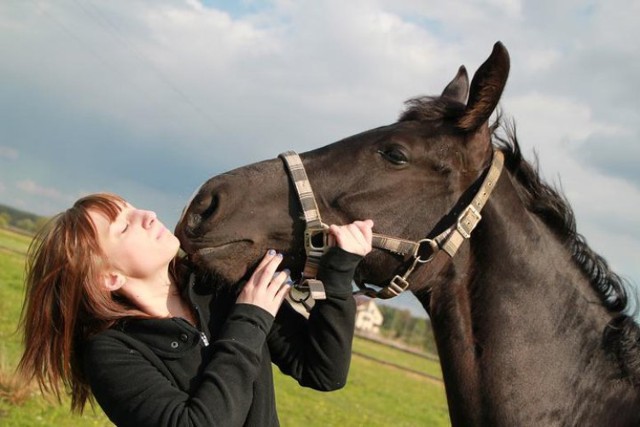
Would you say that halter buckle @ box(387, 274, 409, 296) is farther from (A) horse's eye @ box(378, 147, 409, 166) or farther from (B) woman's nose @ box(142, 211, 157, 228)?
(B) woman's nose @ box(142, 211, 157, 228)

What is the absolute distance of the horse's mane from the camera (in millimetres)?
3312

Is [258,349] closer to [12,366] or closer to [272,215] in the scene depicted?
[272,215]

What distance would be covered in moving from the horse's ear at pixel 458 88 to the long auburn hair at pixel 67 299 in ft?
7.67

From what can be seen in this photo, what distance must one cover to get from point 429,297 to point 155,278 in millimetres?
1429

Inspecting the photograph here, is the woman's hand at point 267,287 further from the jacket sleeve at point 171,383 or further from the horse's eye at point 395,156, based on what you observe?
the horse's eye at point 395,156

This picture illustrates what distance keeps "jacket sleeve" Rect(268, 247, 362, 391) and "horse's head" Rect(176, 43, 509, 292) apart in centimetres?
30

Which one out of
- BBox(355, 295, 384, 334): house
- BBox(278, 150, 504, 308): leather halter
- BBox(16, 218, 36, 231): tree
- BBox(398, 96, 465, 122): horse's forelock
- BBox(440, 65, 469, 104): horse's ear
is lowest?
BBox(16, 218, 36, 231): tree

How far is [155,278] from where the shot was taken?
301cm

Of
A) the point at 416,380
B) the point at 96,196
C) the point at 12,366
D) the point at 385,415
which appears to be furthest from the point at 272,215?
the point at 416,380

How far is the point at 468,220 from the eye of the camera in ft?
10.7

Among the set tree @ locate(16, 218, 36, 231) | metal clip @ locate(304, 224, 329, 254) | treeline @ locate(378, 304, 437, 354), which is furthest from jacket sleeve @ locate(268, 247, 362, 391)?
tree @ locate(16, 218, 36, 231)

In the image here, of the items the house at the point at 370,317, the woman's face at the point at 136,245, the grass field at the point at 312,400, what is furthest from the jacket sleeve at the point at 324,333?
the house at the point at 370,317

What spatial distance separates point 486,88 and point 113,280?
80.6 inches

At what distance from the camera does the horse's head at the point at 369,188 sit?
314 cm
